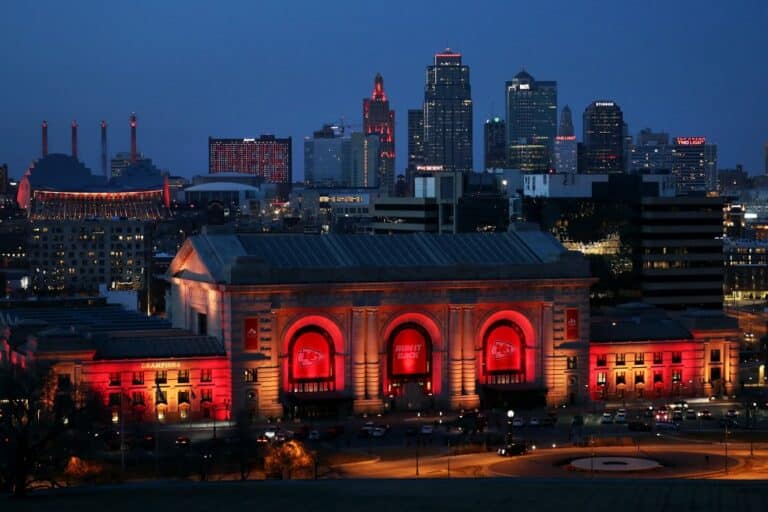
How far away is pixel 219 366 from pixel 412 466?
26.4 m

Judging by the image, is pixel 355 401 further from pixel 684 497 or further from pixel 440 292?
pixel 684 497

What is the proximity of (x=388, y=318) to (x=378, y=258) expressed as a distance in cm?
561

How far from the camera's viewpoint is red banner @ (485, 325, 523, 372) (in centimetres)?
14000

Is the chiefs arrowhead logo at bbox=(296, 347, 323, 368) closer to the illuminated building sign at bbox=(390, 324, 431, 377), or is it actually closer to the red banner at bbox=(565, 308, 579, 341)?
the illuminated building sign at bbox=(390, 324, 431, 377)

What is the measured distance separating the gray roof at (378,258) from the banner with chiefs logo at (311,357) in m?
4.77

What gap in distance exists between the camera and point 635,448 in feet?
381

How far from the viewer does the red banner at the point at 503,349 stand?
140 m

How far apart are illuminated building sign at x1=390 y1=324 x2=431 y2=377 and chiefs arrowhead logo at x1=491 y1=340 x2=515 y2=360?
5.71 meters

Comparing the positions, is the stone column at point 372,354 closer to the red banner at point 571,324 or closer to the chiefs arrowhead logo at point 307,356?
the chiefs arrowhead logo at point 307,356

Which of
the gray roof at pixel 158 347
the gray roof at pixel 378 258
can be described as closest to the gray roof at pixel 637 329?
the gray roof at pixel 378 258

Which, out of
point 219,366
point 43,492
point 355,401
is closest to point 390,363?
point 355,401

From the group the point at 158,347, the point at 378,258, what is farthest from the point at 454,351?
the point at 158,347

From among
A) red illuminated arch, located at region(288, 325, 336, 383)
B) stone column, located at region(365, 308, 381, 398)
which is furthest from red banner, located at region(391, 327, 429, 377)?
red illuminated arch, located at region(288, 325, 336, 383)

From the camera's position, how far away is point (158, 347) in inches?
5133
